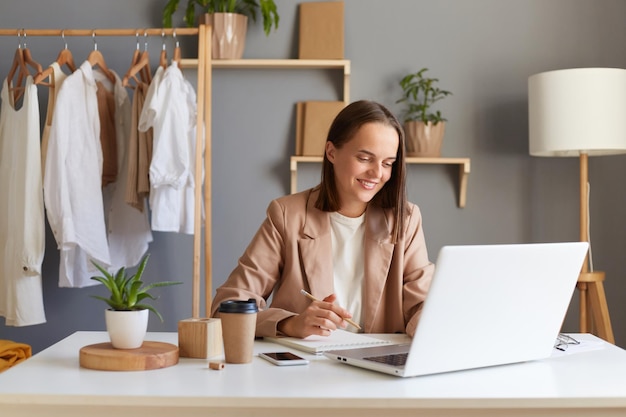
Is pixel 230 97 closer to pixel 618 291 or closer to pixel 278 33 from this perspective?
pixel 278 33

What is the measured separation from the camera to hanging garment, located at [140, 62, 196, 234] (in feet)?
10.4

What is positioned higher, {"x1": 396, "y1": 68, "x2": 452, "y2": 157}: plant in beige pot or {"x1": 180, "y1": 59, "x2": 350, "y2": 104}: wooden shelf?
{"x1": 180, "y1": 59, "x2": 350, "y2": 104}: wooden shelf

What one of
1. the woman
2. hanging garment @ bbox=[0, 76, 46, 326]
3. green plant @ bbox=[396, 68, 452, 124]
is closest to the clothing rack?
hanging garment @ bbox=[0, 76, 46, 326]

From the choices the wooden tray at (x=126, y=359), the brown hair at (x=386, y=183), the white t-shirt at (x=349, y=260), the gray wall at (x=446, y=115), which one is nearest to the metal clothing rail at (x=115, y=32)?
the gray wall at (x=446, y=115)

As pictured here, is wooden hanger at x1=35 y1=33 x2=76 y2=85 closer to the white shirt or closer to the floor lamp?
the white shirt

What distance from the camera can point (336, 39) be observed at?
11.9 ft

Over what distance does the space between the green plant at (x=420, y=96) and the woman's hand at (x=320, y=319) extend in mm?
1928

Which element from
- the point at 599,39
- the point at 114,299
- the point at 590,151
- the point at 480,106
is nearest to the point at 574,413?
the point at 114,299

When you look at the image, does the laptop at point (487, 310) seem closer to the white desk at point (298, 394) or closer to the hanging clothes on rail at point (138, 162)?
the white desk at point (298, 394)

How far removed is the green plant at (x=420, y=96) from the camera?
358 cm

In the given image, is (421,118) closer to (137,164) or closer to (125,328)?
(137,164)

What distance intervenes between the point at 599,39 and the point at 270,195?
1.69 m

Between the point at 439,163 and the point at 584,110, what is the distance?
72cm

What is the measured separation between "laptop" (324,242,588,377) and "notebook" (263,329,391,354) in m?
0.08
